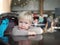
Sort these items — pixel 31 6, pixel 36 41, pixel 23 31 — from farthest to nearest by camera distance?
pixel 31 6 < pixel 23 31 < pixel 36 41

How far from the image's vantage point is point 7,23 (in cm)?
81

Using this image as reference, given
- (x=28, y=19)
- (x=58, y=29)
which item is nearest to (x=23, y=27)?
(x=28, y=19)

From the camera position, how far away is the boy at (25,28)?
782 millimetres

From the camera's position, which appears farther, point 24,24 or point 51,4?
point 51,4

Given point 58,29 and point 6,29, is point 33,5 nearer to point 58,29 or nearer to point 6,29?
point 58,29

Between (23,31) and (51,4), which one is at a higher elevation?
(51,4)

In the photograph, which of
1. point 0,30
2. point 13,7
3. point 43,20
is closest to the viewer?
point 0,30

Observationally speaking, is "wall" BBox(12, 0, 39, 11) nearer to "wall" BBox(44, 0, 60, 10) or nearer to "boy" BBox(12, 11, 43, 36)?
"wall" BBox(44, 0, 60, 10)

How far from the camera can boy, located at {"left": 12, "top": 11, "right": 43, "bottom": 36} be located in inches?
30.8

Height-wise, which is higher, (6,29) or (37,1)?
(37,1)

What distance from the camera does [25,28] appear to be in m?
0.80

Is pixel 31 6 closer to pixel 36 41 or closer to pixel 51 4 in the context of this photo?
pixel 51 4

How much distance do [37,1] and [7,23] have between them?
475 mm

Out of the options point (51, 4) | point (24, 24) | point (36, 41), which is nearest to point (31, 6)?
point (51, 4)
